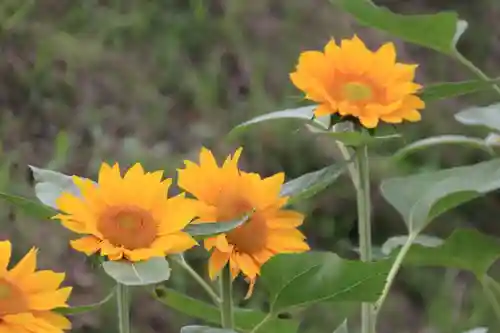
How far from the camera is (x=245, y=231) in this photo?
317 millimetres

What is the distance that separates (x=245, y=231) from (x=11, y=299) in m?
0.08

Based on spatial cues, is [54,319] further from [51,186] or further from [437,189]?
[437,189]

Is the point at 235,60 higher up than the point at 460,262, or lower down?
higher up

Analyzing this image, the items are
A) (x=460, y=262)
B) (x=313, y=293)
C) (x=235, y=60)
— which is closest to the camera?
(x=313, y=293)

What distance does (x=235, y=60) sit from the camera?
1.33 m

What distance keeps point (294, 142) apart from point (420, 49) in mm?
321

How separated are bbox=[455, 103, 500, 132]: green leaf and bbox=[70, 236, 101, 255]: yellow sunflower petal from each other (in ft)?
0.62

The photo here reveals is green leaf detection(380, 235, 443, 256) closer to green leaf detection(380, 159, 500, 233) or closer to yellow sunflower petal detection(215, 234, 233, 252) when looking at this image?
green leaf detection(380, 159, 500, 233)

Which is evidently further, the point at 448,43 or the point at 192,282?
the point at 192,282

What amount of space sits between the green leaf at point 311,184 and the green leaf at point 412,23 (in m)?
0.06

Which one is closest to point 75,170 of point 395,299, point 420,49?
point 395,299

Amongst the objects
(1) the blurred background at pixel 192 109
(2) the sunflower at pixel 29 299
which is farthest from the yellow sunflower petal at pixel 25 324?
(1) the blurred background at pixel 192 109

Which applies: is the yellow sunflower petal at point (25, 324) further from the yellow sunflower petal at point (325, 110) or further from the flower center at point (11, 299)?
the yellow sunflower petal at point (325, 110)

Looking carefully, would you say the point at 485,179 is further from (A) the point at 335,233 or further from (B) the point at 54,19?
(B) the point at 54,19
